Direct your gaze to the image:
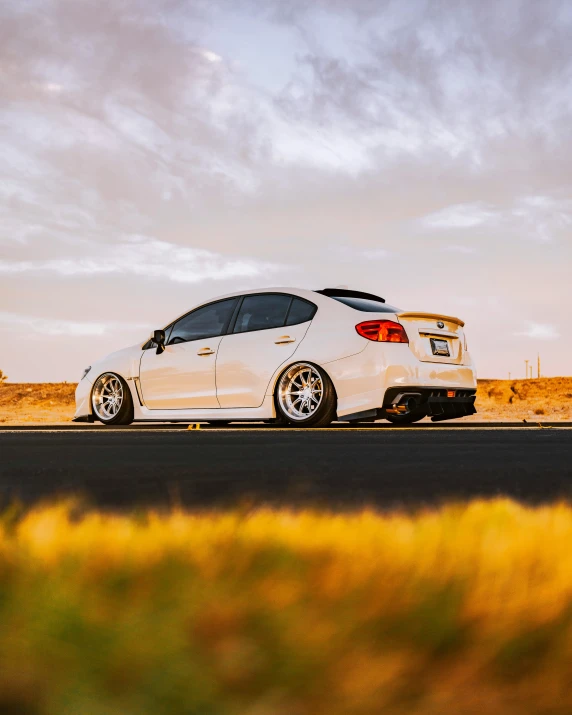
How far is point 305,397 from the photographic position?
10484mm

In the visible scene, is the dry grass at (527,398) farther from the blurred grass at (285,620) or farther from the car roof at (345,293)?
the blurred grass at (285,620)

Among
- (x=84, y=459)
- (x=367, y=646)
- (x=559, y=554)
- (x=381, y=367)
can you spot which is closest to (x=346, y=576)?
(x=367, y=646)

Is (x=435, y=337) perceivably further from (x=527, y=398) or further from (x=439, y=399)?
(x=527, y=398)

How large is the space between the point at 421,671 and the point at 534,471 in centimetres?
399

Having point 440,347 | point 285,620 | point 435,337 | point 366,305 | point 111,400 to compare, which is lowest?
point 285,620

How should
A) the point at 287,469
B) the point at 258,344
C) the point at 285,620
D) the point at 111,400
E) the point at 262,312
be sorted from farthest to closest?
the point at 111,400
the point at 262,312
the point at 258,344
the point at 287,469
the point at 285,620


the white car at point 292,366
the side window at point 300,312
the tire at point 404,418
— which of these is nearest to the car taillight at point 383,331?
the white car at point 292,366

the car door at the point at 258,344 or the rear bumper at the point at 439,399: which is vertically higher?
the car door at the point at 258,344

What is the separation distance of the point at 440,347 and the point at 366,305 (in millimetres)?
972

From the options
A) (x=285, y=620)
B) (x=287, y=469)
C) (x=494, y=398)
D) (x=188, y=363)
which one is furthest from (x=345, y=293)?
(x=494, y=398)

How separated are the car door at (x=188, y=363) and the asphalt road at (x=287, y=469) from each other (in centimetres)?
201

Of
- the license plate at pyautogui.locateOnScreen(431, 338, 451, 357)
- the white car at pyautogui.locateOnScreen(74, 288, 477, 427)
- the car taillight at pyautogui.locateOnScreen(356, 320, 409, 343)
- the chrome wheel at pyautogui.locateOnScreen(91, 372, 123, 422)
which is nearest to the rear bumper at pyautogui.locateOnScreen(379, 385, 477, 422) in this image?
the white car at pyautogui.locateOnScreen(74, 288, 477, 427)

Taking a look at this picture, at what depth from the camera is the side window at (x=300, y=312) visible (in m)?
10.8

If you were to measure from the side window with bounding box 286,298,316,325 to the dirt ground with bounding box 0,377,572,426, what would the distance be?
1459 centimetres
